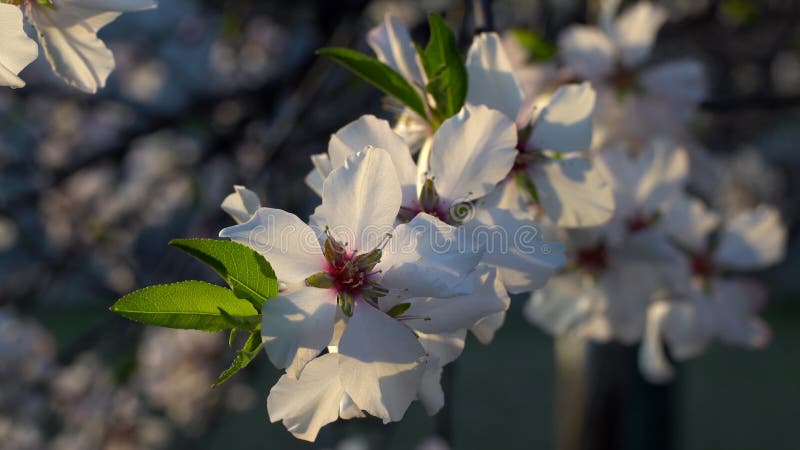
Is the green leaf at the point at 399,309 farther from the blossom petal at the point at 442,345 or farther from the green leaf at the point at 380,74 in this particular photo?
the green leaf at the point at 380,74

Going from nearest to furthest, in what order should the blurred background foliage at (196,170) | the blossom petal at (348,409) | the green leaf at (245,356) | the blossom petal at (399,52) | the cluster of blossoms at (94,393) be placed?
the green leaf at (245,356) → the blossom petal at (348,409) → the blossom petal at (399,52) → the blurred background foliage at (196,170) → the cluster of blossoms at (94,393)

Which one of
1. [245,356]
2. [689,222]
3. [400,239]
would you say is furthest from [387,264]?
[689,222]

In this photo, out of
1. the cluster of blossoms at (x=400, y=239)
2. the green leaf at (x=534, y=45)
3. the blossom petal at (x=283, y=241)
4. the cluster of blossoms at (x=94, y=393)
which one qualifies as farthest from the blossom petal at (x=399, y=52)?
the cluster of blossoms at (x=94, y=393)

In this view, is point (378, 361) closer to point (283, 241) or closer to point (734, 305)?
point (283, 241)

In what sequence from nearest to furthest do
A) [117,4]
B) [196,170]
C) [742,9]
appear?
[117,4], [742,9], [196,170]

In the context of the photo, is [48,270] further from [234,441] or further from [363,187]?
[234,441]

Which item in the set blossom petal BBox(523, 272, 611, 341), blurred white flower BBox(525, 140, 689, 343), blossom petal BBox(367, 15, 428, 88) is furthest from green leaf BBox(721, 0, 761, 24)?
blossom petal BBox(367, 15, 428, 88)
